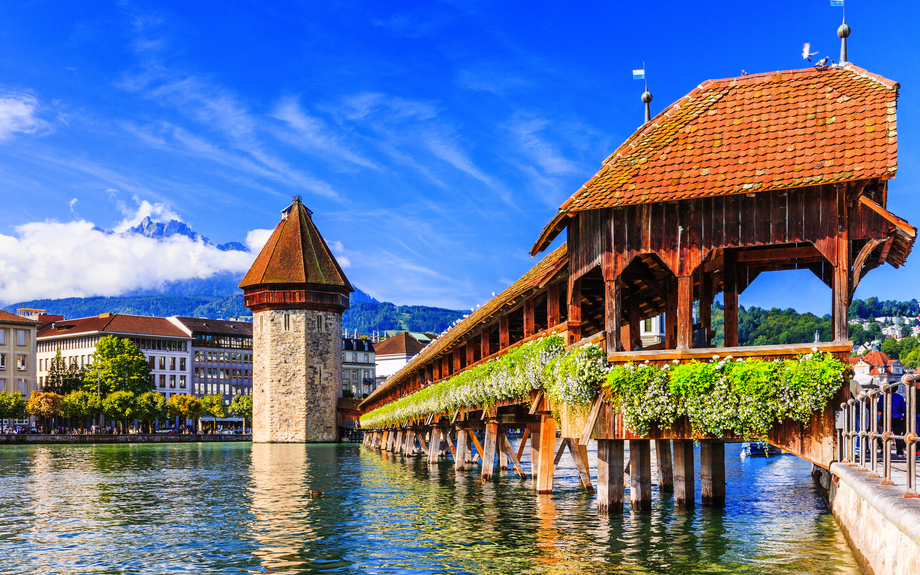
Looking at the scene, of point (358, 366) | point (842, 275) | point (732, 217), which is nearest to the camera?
point (842, 275)

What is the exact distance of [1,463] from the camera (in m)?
47.6

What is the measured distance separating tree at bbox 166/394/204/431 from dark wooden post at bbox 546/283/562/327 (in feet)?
303

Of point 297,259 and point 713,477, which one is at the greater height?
point 297,259

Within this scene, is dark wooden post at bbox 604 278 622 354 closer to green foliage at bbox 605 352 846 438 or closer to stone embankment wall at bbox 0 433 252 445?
green foliage at bbox 605 352 846 438

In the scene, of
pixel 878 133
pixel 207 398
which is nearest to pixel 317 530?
pixel 878 133

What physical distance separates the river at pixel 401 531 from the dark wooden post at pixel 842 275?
3041mm

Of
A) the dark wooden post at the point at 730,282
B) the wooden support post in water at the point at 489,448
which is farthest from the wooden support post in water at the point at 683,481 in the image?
the wooden support post in water at the point at 489,448

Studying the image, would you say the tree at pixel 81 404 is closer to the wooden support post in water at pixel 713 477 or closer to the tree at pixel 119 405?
the tree at pixel 119 405

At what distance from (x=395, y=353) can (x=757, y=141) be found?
146921 mm

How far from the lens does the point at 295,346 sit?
7812cm

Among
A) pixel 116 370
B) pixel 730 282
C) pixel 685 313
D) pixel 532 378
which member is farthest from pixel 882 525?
pixel 116 370

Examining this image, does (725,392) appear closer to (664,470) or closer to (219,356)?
(664,470)

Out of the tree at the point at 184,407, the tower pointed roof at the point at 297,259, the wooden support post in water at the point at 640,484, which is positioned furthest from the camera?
the tree at the point at 184,407

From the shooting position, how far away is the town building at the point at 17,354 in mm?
103688
